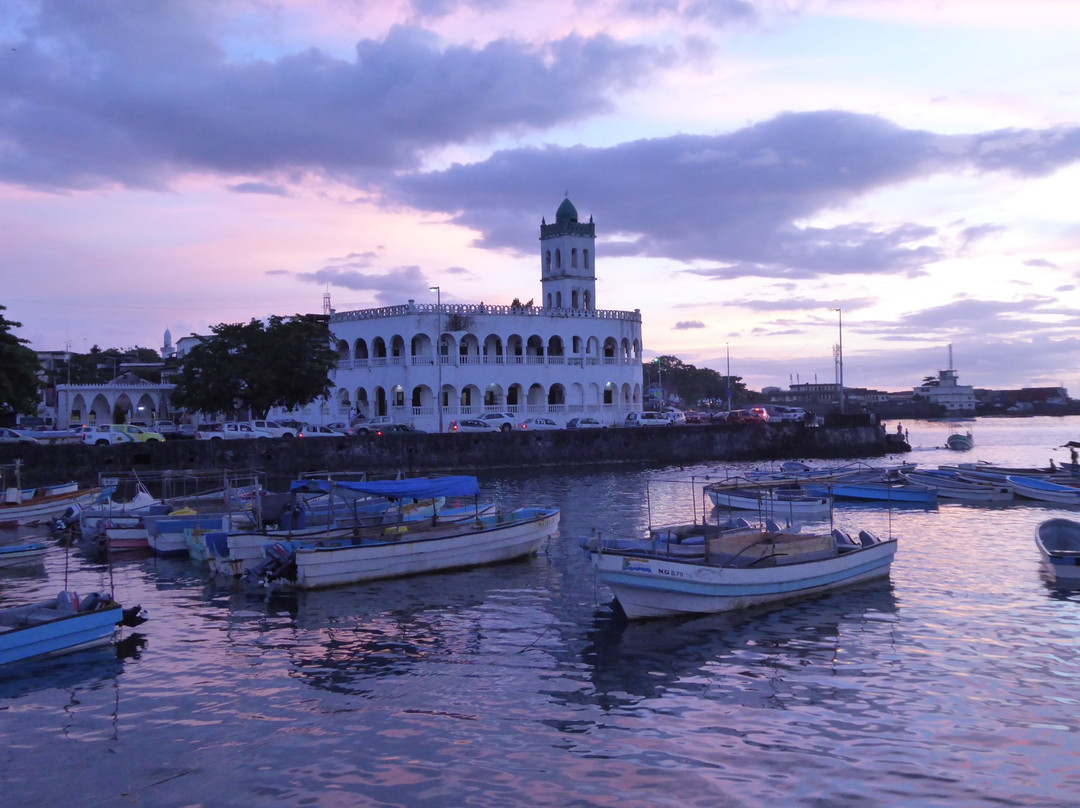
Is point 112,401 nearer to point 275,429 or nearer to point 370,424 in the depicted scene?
point 370,424

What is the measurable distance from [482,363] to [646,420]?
12866mm

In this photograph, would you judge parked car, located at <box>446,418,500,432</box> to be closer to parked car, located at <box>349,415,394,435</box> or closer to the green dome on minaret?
parked car, located at <box>349,415,394,435</box>

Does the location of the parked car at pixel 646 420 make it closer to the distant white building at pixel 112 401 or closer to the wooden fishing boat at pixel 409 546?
the distant white building at pixel 112 401

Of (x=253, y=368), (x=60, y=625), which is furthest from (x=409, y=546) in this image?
(x=253, y=368)

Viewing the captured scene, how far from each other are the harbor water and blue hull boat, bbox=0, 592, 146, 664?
0.32 m

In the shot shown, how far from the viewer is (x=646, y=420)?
231ft

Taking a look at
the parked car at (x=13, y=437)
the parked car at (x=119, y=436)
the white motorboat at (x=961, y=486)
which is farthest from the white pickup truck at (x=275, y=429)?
the white motorboat at (x=961, y=486)

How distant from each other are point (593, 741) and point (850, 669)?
545 centimetres

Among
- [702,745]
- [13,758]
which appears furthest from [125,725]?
[702,745]

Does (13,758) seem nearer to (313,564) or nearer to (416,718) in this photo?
(416,718)

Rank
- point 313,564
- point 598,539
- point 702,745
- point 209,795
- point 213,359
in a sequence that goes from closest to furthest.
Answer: point 209,795 < point 702,745 < point 598,539 < point 313,564 < point 213,359

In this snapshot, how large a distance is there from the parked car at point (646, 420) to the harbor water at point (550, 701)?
45.8 metres

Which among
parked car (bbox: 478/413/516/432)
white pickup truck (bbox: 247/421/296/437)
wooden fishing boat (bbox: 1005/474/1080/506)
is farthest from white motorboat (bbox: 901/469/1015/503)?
white pickup truck (bbox: 247/421/296/437)

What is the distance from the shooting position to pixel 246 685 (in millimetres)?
15602
